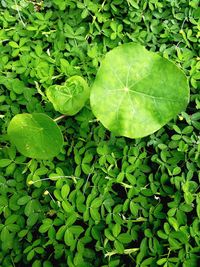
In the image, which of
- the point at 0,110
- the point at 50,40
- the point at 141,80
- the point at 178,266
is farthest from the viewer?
the point at 50,40

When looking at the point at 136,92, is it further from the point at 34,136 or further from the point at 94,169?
the point at 34,136

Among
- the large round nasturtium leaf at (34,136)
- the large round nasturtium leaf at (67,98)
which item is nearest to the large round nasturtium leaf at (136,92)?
the large round nasturtium leaf at (67,98)

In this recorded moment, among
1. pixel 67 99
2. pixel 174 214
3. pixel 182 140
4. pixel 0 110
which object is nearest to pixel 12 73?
pixel 0 110

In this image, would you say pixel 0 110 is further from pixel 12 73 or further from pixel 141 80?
pixel 141 80

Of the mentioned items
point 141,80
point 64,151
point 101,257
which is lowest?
point 101,257

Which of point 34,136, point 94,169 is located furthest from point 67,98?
point 94,169
